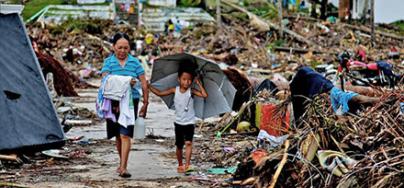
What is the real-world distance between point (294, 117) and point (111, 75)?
2128 mm

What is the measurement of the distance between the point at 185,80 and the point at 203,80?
431 mm

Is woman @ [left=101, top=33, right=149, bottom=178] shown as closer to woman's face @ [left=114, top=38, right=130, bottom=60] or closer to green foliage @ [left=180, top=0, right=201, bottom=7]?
woman's face @ [left=114, top=38, right=130, bottom=60]

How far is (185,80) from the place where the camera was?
978cm

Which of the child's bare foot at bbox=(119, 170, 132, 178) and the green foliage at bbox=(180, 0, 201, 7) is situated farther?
the green foliage at bbox=(180, 0, 201, 7)

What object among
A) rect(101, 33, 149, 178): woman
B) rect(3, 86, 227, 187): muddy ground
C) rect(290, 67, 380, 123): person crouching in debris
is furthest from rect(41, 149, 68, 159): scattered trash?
rect(290, 67, 380, 123): person crouching in debris

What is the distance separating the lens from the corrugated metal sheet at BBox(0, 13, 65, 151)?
9766 mm

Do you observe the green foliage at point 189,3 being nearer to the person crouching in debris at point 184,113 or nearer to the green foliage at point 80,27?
the green foliage at point 80,27

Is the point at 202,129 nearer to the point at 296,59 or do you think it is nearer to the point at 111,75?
the point at 111,75

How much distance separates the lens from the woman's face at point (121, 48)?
9492mm

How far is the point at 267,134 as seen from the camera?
1028 cm

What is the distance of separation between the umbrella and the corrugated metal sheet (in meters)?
1.31

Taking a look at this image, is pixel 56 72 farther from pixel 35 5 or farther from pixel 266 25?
pixel 35 5

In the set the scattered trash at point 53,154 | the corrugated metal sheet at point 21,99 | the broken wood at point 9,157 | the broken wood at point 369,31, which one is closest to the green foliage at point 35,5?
the broken wood at point 369,31

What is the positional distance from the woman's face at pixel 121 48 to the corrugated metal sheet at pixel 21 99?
1.34m
